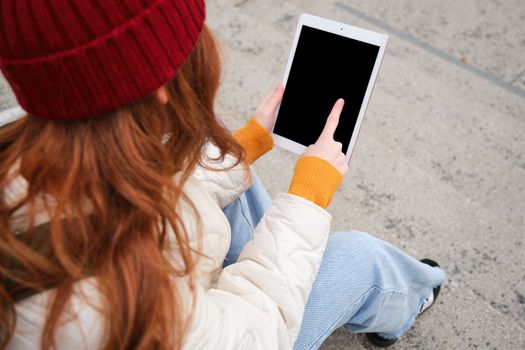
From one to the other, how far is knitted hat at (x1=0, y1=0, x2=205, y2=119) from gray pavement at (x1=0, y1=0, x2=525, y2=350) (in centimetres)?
63

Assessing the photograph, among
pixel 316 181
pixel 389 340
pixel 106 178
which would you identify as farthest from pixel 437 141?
pixel 106 178

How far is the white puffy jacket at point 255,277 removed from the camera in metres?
0.78

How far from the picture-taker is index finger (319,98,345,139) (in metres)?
1.19

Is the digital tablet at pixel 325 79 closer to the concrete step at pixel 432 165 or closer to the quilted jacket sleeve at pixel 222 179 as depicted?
the quilted jacket sleeve at pixel 222 179

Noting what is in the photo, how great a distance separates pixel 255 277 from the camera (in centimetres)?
98

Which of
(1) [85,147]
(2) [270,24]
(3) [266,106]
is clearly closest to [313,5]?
(2) [270,24]

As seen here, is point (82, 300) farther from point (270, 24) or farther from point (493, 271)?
point (270, 24)

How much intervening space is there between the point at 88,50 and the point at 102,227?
0.26 meters

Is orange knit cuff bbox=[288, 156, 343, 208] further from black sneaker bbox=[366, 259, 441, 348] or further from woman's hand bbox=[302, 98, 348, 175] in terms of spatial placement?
black sneaker bbox=[366, 259, 441, 348]

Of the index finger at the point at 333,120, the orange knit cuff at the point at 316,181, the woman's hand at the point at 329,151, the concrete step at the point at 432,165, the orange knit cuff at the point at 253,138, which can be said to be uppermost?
the index finger at the point at 333,120

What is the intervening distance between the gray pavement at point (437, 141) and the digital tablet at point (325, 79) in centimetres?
23

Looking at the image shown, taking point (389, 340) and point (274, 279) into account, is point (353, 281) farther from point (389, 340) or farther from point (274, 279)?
point (389, 340)

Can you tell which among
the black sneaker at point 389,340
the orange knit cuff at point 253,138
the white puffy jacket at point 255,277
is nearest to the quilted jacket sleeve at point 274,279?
the white puffy jacket at point 255,277

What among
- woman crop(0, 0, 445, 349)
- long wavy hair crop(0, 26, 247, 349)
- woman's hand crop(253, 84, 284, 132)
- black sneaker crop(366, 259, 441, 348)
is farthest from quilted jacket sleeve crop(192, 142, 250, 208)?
black sneaker crop(366, 259, 441, 348)
